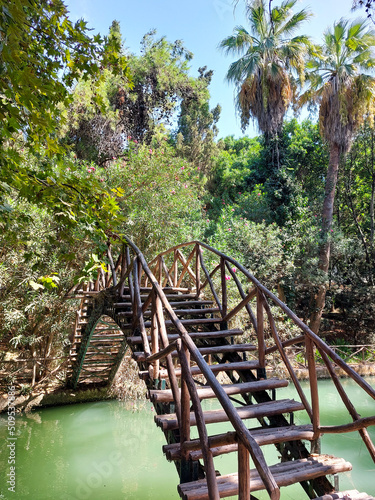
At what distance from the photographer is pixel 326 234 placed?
1221cm

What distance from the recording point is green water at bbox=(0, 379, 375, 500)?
5.73 metres

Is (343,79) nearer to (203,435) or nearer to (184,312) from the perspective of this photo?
(184,312)

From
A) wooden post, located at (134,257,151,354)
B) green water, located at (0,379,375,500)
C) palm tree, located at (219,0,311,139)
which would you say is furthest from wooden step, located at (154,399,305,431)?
palm tree, located at (219,0,311,139)

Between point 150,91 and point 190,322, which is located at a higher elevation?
point 150,91

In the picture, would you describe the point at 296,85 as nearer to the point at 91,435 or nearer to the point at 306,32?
the point at 306,32

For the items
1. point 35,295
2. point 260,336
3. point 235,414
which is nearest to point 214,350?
point 260,336

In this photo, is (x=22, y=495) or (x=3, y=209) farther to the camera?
(x=22, y=495)

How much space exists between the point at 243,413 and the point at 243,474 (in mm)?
1058

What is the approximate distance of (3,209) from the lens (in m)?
2.42

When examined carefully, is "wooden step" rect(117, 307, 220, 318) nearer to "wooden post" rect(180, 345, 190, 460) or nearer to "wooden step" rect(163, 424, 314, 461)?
"wooden step" rect(163, 424, 314, 461)

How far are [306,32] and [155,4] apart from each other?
336 inches

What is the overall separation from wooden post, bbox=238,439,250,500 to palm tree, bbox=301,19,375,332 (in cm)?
1112

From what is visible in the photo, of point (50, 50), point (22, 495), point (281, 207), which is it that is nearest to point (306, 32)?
point (281, 207)

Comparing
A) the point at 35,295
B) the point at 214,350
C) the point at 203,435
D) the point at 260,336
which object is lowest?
the point at 203,435
